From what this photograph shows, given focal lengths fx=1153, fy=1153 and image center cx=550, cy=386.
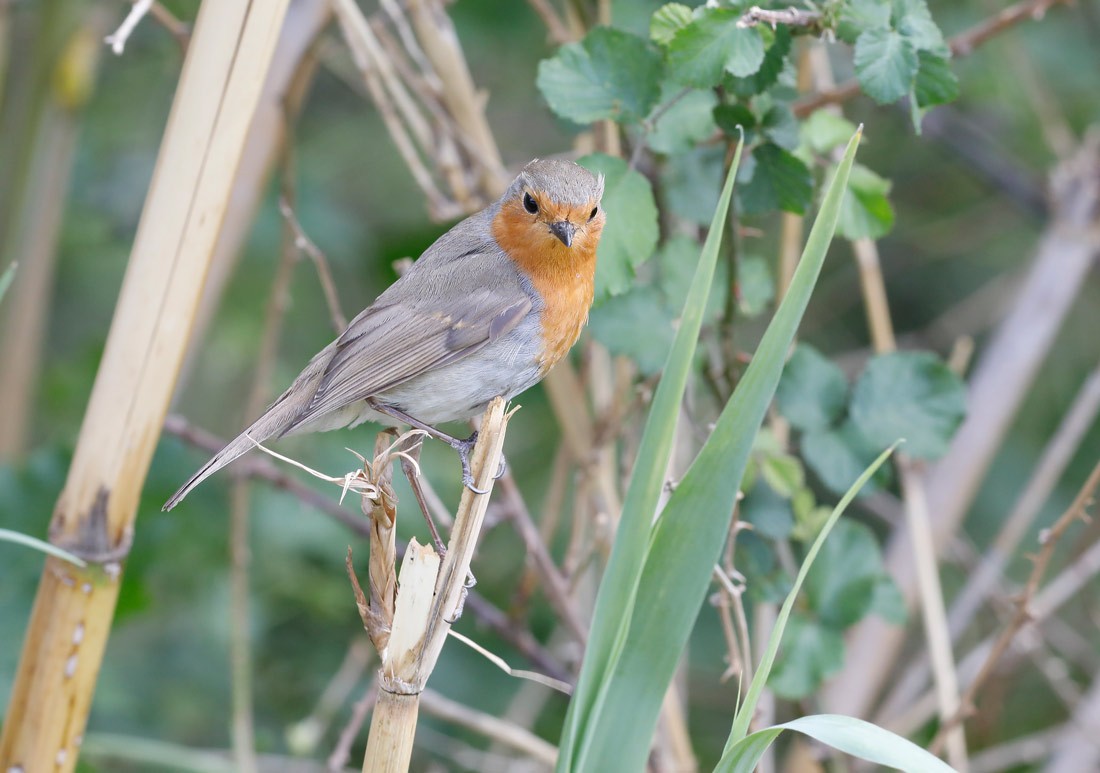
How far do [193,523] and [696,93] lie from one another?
242cm

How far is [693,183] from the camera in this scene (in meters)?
2.51

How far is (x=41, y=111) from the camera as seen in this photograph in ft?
12.5

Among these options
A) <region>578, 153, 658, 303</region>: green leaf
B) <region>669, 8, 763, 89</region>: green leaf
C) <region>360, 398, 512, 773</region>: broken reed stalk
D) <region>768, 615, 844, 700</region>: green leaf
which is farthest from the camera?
<region>768, 615, 844, 700</region>: green leaf

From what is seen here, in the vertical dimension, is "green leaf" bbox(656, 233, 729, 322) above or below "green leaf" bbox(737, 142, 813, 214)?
below

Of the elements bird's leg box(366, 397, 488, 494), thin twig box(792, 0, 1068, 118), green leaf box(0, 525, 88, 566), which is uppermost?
thin twig box(792, 0, 1068, 118)

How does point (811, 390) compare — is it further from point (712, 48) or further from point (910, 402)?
point (712, 48)

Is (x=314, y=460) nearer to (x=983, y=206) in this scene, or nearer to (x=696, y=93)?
(x=696, y=93)

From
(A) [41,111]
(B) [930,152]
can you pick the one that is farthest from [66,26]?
(B) [930,152]

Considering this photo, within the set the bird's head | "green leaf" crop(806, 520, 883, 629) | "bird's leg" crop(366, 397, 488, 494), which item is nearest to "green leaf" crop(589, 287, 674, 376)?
the bird's head

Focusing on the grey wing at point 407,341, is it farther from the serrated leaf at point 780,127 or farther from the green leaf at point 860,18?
the green leaf at point 860,18

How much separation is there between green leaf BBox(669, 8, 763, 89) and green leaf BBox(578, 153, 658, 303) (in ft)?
0.93

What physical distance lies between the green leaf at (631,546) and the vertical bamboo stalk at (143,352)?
35.8 inches

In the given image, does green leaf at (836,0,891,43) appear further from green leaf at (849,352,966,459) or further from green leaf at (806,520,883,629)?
green leaf at (806,520,883,629)

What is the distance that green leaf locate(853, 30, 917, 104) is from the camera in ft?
6.43
